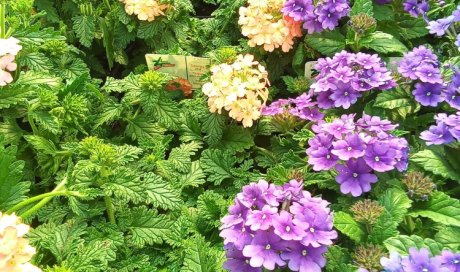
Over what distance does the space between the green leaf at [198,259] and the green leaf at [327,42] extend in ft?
3.01

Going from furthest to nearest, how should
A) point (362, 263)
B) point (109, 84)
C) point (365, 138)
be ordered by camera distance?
point (109, 84), point (365, 138), point (362, 263)

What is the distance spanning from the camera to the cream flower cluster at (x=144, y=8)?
87.5 inches

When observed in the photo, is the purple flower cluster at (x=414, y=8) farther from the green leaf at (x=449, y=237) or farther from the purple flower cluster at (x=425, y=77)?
the green leaf at (x=449, y=237)

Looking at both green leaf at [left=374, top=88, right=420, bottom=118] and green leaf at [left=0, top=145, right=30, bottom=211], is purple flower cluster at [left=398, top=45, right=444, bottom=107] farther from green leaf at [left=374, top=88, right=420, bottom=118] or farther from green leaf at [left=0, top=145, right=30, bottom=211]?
green leaf at [left=0, top=145, right=30, bottom=211]

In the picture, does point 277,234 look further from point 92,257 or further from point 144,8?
point 144,8

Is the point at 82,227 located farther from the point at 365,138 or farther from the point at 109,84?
the point at 365,138

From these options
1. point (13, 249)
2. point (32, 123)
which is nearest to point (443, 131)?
point (13, 249)

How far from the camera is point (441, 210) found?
1.45m

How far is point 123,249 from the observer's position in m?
1.64

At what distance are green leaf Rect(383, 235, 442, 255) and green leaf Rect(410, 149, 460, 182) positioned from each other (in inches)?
12.1

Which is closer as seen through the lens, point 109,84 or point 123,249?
point 123,249

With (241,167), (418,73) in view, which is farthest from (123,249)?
(418,73)

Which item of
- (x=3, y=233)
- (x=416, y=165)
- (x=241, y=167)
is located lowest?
(x=241, y=167)

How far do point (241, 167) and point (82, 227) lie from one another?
1.88 feet
